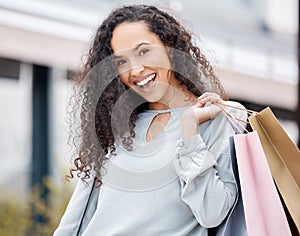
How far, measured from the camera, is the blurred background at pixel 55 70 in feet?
11.8

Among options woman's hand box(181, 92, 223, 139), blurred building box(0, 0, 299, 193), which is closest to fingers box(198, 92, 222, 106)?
woman's hand box(181, 92, 223, 139)

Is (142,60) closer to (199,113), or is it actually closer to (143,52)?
(143,52)

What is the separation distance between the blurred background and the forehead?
2180mm

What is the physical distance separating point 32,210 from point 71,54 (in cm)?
87

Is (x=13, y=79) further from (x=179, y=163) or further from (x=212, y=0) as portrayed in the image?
(x=179, y=163)

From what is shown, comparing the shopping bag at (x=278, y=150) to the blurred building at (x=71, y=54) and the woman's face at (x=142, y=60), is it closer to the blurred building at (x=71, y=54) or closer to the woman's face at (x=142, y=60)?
the woman's face at (x=142, y=60)

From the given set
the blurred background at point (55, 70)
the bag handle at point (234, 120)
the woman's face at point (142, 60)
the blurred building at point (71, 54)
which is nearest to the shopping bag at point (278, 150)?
the bag handle at point (234, 120)

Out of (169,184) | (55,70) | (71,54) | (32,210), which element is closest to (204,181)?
(169,184)

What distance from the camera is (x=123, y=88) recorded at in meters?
1.12

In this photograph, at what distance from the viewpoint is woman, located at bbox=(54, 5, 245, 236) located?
104 centimetres

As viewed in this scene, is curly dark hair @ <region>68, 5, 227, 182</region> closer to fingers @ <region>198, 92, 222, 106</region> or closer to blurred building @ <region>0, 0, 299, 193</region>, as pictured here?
fingers @ <region>198, 92, 222, 106</region>

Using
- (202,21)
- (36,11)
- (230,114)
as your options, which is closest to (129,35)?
(230,114)

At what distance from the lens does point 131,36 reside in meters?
1.09

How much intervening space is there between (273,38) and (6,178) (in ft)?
6.49
